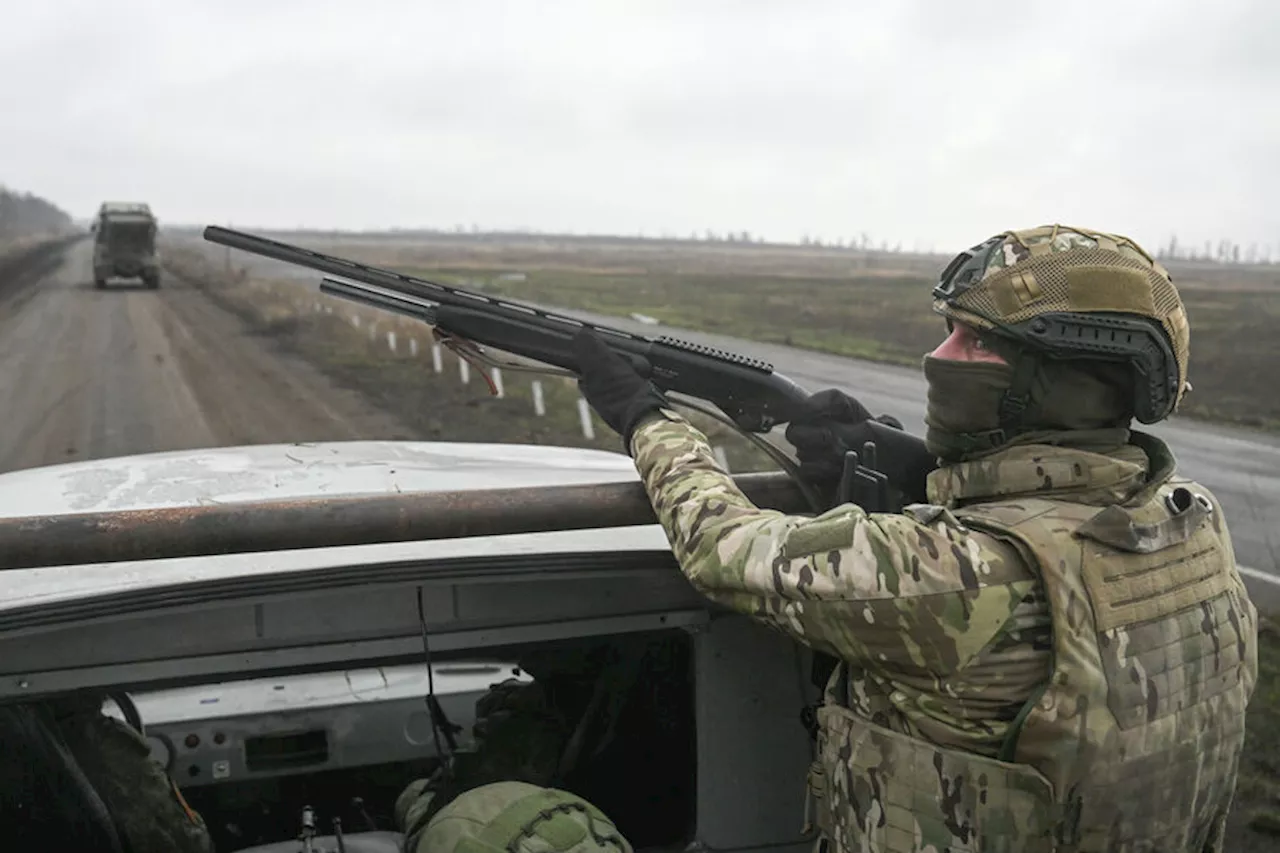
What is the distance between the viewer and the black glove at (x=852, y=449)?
8.59 ft

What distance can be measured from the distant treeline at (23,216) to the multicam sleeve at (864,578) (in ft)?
354

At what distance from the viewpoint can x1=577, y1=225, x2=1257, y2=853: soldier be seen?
188 cm

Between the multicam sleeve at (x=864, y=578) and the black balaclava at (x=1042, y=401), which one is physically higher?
the black balaclava at (x=1042, y=401)

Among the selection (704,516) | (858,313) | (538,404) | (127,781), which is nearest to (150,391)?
(538,404)

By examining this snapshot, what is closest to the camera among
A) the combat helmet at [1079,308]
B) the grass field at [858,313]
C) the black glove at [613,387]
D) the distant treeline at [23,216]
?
the combat helmet at [1079,308]

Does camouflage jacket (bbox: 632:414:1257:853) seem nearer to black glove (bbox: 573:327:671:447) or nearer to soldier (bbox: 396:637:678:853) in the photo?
black glove (bbox: 573:327:671:447)

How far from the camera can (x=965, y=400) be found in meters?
2.13

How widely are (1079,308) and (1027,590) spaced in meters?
0.52

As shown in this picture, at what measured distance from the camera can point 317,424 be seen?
51.1 feet

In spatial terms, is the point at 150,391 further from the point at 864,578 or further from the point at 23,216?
the point at 23,216

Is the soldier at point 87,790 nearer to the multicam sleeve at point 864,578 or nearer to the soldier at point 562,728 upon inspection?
the soldier at point 562,728

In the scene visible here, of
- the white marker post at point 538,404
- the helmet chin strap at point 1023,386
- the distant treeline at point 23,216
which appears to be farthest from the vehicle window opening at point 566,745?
the distant treeline at point 23,216

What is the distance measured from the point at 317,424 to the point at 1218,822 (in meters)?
14.5

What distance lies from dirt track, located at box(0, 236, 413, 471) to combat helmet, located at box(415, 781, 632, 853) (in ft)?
37.9
